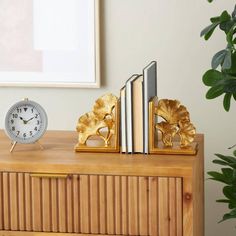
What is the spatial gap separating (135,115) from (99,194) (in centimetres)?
30

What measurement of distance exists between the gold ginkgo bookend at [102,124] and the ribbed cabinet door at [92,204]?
0.60ft

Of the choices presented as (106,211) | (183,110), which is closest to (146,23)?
(183,110)

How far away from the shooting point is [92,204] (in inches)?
93.3

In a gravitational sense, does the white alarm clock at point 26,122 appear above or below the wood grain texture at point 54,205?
above

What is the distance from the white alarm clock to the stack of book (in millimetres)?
285

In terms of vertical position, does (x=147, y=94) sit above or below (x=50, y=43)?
below

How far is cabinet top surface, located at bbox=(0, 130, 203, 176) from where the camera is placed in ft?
7.55

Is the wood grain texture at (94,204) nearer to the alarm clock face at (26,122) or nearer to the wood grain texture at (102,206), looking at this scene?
the wood grain texture at (102,206)

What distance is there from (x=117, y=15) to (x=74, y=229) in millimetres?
966

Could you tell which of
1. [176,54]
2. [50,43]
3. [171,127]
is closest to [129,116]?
[171,127]

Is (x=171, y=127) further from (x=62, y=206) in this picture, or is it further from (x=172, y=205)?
(x=62, y=206)

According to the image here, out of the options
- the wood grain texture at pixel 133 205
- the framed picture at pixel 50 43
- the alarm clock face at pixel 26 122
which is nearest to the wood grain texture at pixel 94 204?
the wood grain texture at pixel 133 205

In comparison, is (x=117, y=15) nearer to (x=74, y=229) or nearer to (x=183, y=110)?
(x=183, y=110)

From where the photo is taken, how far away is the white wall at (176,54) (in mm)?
2943
